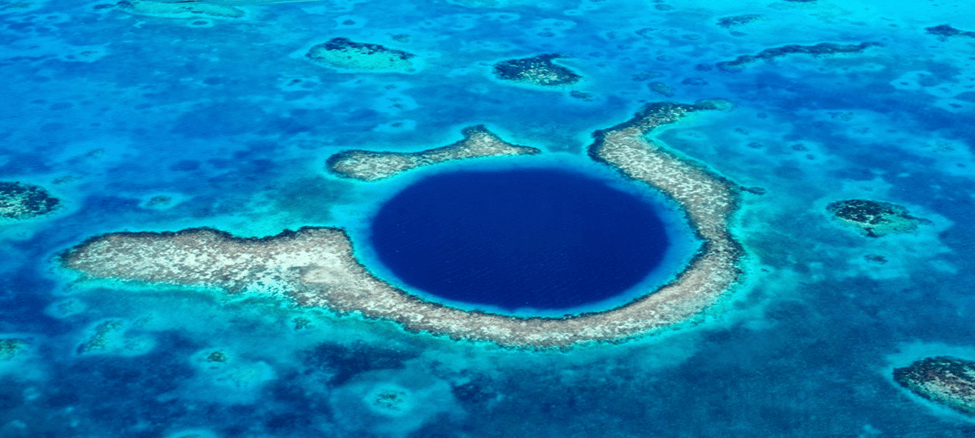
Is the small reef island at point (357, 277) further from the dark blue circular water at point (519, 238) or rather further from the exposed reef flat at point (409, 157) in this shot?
the exposed reef flat at point (409, 157)

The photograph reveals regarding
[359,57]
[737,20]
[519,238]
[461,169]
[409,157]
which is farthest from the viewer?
[737,20]

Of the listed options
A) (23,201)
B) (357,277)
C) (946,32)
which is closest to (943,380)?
(357,277)

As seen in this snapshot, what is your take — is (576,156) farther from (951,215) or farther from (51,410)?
(51,410)

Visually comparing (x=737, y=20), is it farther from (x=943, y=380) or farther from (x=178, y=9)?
(x=178, y=9)

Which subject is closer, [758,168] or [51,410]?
[51,410]

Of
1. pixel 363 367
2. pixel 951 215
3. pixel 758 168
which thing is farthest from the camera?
pixel 758 168

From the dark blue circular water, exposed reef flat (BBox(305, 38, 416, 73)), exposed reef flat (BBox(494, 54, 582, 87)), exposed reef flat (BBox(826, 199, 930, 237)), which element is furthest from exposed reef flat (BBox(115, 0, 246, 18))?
exposed reef flat (BBox(826, 199, 930, 237))

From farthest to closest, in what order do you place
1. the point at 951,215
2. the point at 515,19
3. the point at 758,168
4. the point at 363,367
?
the point at 515,19 → the point at 758,168 → the point at 951,215 → the point at 363,367

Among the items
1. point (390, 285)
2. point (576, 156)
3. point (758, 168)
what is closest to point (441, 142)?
point (576, 156)
